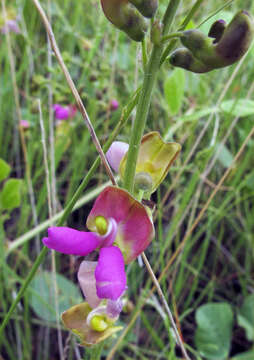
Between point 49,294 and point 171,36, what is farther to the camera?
point 49,294

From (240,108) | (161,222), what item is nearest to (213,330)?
(161,222)

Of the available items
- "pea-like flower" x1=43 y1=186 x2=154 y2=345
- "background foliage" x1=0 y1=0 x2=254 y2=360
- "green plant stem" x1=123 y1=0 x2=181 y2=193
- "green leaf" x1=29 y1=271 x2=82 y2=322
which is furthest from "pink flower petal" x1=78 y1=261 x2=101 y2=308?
"green leaf" x1=29 y1=271 x2=82 y2=322

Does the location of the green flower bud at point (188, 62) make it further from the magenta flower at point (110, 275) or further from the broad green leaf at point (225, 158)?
the broad green leaf at point (225, 158)

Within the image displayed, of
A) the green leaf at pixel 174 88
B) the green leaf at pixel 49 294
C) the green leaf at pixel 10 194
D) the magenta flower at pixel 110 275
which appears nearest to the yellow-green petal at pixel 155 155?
the magenta flower at pixel 110 275

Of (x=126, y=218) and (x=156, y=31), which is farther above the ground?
(x=156, y=31)

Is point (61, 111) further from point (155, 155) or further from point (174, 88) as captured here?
point (155, 155)

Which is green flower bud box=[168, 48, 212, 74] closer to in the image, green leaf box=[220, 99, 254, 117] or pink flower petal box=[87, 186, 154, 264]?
pink flower petal box=[87, 186, 154, 264]

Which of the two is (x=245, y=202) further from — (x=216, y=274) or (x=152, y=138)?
(x=152, y=138)
